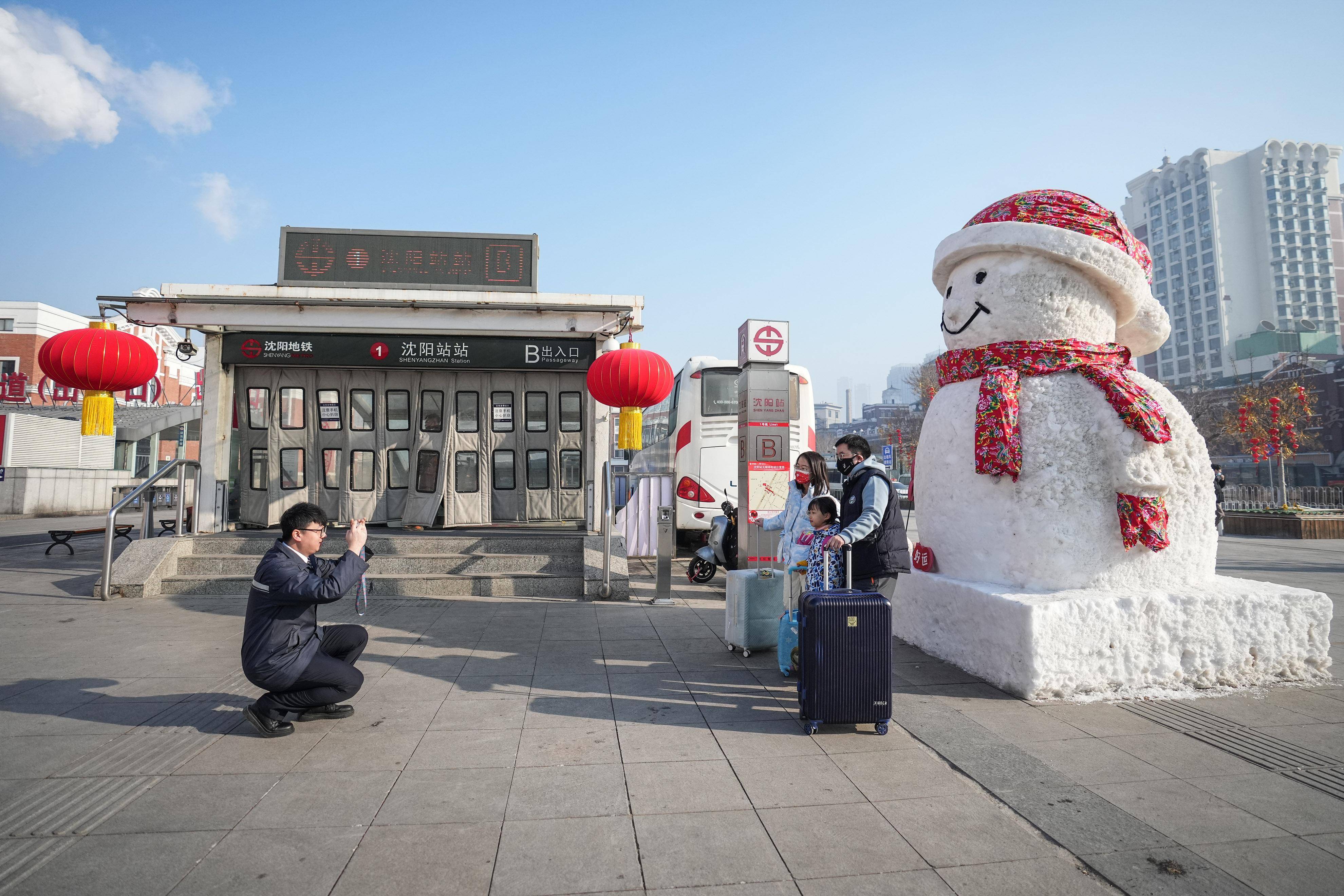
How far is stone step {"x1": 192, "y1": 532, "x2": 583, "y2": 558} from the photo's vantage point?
8906 mm

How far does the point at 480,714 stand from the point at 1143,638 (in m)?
4.44

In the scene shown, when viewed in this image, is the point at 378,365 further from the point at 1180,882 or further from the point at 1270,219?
the point at 1270,219

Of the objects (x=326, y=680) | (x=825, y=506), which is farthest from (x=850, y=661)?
(x=326, y=680)

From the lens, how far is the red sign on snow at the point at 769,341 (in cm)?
789

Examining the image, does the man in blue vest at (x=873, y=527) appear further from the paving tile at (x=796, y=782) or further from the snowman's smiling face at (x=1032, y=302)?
the snowman's smiling face at (x=1032, y=302)

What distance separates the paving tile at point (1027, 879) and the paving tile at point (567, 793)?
138 cm

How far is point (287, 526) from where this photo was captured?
4141mm

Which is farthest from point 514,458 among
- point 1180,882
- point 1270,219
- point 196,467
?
point 1270,219

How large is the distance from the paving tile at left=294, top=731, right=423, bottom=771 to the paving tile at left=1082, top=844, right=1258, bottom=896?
10.5ft

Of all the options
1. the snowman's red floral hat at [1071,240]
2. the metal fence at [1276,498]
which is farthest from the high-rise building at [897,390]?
the snowman's red floral hat at [1071,240]

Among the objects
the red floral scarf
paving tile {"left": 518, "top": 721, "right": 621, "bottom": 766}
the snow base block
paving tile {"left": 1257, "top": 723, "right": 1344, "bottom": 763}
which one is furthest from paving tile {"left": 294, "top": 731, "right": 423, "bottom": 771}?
paving tile {"left": 1257, "top": 723, "right": 1344, "bottom": 763}

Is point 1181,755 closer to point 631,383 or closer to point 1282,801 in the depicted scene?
point 1282,801

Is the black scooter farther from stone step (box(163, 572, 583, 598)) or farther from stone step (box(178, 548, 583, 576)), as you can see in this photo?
stone step (box(163, 572, 583, 598))

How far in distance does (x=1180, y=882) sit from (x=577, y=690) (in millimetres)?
3429
